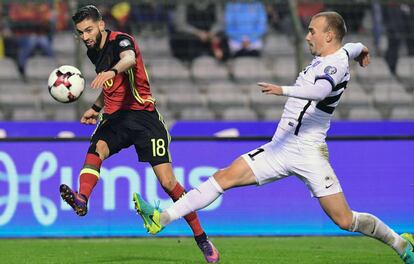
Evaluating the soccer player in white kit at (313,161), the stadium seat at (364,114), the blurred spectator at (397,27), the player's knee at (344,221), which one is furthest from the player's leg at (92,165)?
the blurred spectator at (397,27)

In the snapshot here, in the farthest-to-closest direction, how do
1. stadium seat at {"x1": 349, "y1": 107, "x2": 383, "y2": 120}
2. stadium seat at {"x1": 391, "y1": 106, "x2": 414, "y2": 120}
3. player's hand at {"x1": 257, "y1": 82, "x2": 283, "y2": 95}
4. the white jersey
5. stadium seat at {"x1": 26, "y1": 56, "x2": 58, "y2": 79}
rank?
stadium seat at {"x1": 26, "y1": 56, "x2": 58, "y2": 79} → stadium seat at {"x1": 349, "y1": 107, "x2": 383, "y2": 120} → stadium seat at {"x1": 391, "y1": 106, "x2": 414, "y2": 120} → the white jersey → player's hand at {"x1": 257, "y1": 82, "x2": 283, "y2": 95}

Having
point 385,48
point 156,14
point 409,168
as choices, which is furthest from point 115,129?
point 385,48

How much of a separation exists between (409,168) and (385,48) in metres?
4.43

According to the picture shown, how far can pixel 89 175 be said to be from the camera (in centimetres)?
902

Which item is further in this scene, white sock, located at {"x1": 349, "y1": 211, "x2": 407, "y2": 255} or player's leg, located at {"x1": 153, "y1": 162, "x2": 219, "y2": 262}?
player's leg, located at {"x1": 153, "y1": 162, "x2": 219, "y2": 262}

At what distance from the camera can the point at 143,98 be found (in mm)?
9617

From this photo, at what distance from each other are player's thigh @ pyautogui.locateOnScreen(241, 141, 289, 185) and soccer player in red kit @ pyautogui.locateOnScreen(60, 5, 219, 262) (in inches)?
47.3

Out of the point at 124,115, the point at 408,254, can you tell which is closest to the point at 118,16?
the point at 124,115

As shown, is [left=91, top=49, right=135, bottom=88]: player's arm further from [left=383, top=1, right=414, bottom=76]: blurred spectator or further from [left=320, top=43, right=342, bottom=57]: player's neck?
[left=383, top=1, right=414, bottom=76]: blurred spectator

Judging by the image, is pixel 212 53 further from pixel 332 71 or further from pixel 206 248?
pixel 332 71

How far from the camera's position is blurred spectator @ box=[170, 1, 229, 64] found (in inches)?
617

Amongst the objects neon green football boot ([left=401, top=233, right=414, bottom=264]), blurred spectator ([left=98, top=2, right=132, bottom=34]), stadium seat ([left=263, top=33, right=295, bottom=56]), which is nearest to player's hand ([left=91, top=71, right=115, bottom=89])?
neon green football boot ([left=401, top=233, right=414, bottom=264])

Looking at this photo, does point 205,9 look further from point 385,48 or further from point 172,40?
point 385,48

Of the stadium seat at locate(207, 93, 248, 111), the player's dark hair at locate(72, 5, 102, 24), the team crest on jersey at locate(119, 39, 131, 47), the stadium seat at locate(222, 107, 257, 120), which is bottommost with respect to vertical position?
the stadium seat at locate(222, 107, 257, 120)
